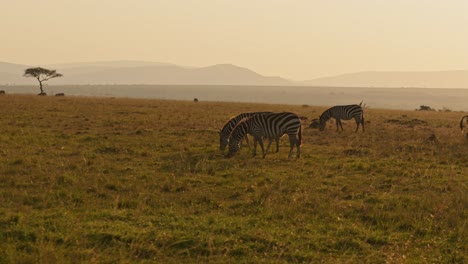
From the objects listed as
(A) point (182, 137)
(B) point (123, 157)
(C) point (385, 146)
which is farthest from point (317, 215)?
(A) point (182, 137)

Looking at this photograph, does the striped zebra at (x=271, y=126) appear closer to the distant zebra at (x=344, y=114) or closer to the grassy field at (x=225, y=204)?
the grassy field at (x=225, y=204)

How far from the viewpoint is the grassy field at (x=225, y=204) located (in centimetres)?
734

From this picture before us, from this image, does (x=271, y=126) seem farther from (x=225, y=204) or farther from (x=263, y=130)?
(x=225, y=204)

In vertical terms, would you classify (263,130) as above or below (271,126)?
below

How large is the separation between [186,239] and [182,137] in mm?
13511

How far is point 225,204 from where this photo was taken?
32.6 ft

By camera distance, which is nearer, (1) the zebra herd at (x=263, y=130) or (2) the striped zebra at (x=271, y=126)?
(1) the zebra herd at (x=263, y=130)

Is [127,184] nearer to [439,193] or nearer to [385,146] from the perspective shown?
[439,193]

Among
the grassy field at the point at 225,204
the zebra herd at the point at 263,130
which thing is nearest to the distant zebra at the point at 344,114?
the grassy field at the point at 225,204

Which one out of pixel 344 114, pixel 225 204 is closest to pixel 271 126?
pixel 225 204

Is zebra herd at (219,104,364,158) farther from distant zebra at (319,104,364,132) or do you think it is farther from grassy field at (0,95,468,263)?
distant zebra at (319,104,364,132)

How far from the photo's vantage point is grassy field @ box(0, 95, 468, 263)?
24.1 feet

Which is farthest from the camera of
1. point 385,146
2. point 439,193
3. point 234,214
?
point 385,146

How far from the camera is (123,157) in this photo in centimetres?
1533
